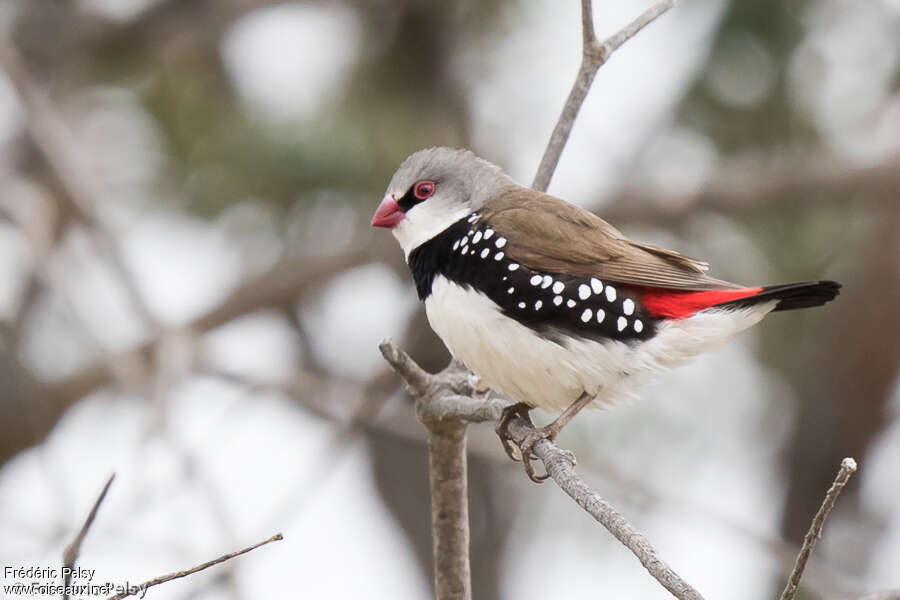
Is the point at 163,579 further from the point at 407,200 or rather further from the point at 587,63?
the point at 587,63

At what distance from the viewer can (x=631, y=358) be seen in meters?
3.49

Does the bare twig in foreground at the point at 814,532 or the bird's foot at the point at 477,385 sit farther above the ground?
the bare twig in foreground at the point at 814,532

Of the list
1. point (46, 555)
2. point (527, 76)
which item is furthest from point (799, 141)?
point (46, 555)

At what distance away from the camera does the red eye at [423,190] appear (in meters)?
3.96

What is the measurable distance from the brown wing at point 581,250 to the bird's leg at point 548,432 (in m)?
0.37

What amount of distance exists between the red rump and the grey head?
69 centimetres

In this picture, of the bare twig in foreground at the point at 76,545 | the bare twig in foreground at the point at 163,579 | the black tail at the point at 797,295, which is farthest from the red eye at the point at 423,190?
the bare twig in foreground at the point at 76,545

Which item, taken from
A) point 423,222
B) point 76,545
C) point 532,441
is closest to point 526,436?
point 532,441

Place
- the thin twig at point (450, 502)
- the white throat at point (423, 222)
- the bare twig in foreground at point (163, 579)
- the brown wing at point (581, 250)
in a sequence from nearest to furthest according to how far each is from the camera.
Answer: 1. the bare twig in foreground at point (163, 579)
2. the thin twig at point (450, 502)
3. the brown wing at point (581, 250)
4. the white throat at point (423, 222)

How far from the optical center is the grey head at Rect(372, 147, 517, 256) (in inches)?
154

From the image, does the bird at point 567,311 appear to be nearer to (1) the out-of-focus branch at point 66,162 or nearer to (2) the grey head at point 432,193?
(2) the grey head at point 432,193

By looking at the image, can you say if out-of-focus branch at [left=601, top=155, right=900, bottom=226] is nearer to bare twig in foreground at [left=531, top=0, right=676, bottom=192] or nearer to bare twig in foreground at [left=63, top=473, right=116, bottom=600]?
bare twig in foreground at [left=531, top=0, right=676, bottom=192]

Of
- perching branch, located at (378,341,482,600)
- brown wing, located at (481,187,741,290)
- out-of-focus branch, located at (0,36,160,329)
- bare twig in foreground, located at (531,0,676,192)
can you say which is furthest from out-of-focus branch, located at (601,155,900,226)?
perching branch, located at (378,341,482,600)

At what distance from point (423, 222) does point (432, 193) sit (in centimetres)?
12
